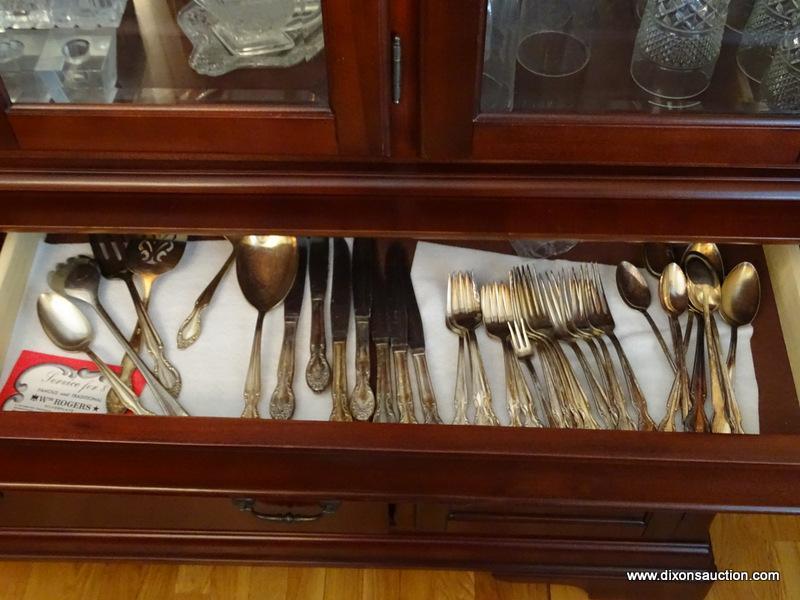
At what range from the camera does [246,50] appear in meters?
0.59

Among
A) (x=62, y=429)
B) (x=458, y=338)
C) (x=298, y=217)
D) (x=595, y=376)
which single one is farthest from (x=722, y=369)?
(x=62, y=429)

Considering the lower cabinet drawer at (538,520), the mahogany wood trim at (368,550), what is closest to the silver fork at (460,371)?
the lower cabinet drawer at (538,520)

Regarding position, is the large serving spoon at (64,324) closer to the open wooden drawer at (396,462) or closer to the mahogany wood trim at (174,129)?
the open wooden drawer at (396,462)

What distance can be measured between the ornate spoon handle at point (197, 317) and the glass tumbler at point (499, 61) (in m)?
0.38

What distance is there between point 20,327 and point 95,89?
12.6 inches

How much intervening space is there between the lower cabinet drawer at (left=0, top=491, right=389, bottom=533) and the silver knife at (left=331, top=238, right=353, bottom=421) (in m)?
0.12

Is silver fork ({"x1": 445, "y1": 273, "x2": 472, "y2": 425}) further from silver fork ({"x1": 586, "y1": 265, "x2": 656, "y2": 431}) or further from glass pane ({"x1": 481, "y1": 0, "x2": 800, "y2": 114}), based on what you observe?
glass pane ({"x1": 481, "y1": 0, "x2": 800, "y2": 114})

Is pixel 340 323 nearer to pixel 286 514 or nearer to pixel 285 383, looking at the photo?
pixel 285 383

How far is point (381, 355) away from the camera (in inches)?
30.2

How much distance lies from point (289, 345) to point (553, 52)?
14.1 inches

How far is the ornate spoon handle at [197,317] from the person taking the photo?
0.78 metres

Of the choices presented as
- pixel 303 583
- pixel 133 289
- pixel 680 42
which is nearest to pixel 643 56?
pixel 680 42

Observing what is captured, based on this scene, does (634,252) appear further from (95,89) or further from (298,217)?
(95,89)

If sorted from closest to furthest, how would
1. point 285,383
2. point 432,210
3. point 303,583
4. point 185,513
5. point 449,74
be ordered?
point 449,74
point 432,210
point 285,383
point 185,513
point 303,583
